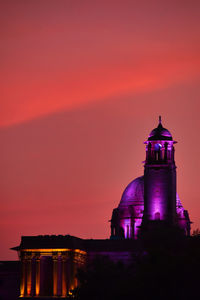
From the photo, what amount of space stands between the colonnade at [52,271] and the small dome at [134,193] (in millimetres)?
22911

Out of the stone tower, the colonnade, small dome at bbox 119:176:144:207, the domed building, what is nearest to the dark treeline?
the colonnade

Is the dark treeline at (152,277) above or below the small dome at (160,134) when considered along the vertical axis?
below

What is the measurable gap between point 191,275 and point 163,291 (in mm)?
3328

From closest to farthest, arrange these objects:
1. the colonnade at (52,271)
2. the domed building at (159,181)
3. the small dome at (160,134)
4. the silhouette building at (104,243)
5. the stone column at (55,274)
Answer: the stone column at (55,274), the colonnade at (52,271), the silhouette building at (104,243), the domed building at (159,181), the small dome at (160,134)

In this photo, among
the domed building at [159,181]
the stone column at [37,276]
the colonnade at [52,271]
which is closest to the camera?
the colonnade at [52,271]

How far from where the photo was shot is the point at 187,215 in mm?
177000

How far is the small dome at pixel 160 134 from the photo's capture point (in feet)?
527

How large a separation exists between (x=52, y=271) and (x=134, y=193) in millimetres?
25983

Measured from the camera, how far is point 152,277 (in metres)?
116

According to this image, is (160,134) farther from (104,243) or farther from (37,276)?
(37,276)

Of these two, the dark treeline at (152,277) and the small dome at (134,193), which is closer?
the dark treeline at (152,277)

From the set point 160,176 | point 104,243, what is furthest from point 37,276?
point 160,176

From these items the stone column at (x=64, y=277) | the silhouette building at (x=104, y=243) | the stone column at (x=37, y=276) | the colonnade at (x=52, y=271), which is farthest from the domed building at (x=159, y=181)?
the stone column at (x=37, y=276)

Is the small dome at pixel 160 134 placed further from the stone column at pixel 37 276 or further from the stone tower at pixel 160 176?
the stone column at pixel 37 276
